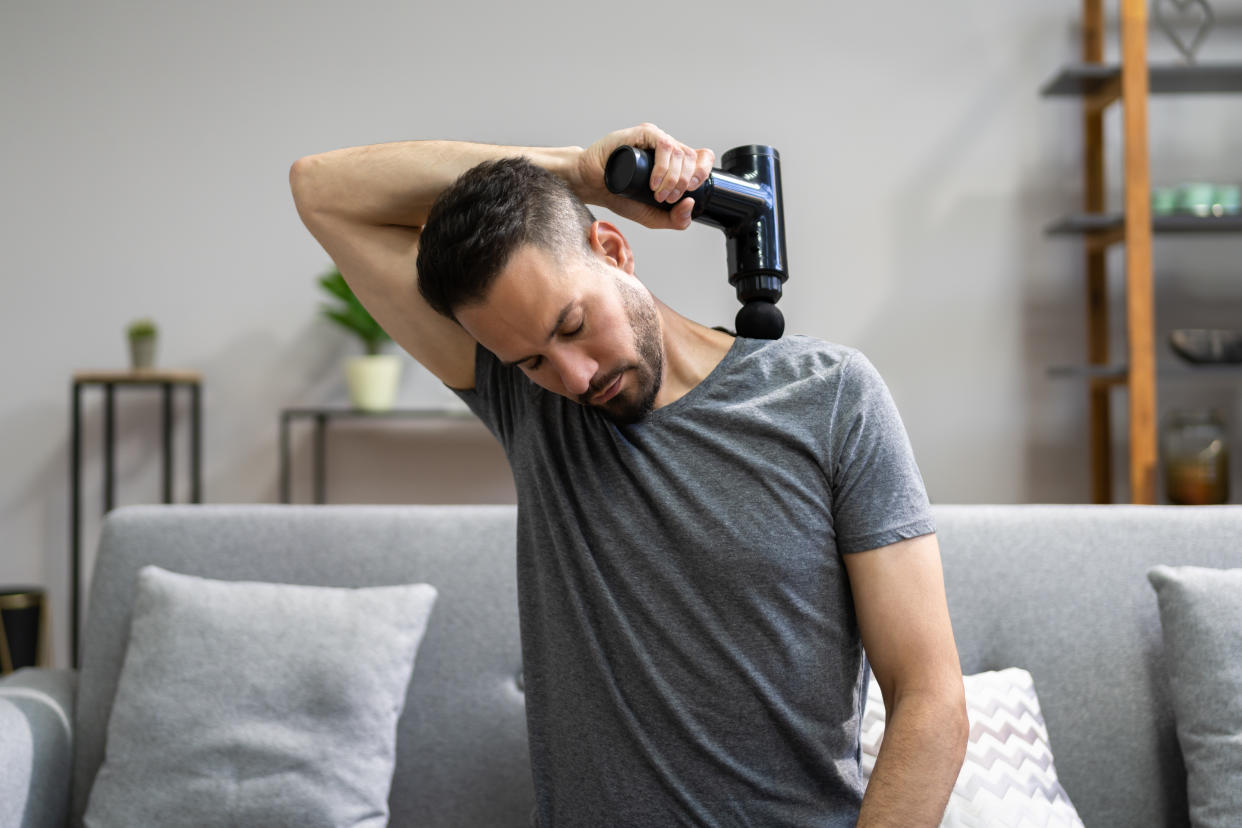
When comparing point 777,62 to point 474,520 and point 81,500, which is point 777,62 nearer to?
point 474,520

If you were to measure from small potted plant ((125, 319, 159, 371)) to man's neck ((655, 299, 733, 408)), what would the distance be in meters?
2.16

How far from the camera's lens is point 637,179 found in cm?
91

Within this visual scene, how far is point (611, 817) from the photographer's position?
0.96m

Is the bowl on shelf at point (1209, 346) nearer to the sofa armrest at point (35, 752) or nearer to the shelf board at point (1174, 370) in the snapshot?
the shelf board at point (1174, 370)

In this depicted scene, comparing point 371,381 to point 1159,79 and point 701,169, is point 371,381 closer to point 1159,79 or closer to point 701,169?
point 701,169

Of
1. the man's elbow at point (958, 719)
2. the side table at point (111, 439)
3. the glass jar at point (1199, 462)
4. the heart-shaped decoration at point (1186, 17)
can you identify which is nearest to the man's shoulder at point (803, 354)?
the man's elbow at point (958, 719)

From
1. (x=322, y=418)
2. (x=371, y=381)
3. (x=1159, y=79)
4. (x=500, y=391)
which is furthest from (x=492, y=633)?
(x=1159, y=79)

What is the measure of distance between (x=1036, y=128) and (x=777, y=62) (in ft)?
2.53

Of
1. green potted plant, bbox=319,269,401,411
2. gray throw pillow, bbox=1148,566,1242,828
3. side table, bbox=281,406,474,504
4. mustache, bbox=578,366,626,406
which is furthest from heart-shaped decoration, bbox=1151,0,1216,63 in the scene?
mustache, bbox=578,366,626,406

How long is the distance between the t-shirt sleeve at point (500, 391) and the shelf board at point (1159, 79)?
2.12 meters

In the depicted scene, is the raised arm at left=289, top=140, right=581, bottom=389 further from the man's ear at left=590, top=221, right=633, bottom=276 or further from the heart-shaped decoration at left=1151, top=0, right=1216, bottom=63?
the heart-shaped decoration at left=1151, top=0, right=1216, bottom=63

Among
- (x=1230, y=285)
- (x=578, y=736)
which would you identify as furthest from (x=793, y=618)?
(x=1230, y=285)

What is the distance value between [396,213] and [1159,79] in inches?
93.7

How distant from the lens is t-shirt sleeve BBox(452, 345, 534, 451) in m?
1.10
